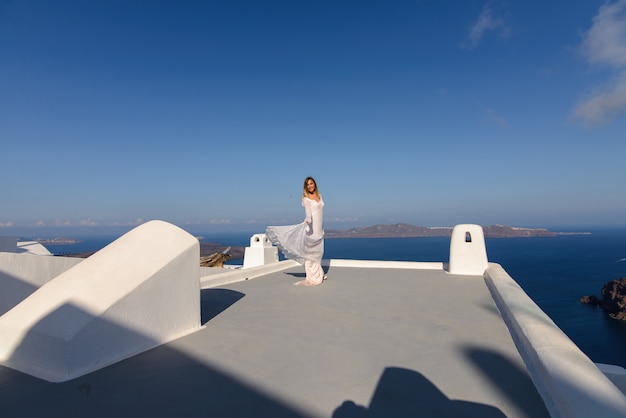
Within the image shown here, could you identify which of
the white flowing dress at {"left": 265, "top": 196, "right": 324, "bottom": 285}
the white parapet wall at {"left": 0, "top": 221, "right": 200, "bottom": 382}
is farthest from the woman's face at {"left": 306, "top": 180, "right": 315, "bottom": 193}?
the white parapet wall at {"left": 0, "top": 221, "right": 200, "bottom": 382}

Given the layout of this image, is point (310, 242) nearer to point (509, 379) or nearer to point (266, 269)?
point (266, 269)

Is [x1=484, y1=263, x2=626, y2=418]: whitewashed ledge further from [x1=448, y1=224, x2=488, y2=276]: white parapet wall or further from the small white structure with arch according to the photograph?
the small white structure with arch

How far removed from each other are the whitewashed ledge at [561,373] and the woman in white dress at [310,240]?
3.58 metres

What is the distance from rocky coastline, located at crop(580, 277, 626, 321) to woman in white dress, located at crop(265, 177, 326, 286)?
61.4m

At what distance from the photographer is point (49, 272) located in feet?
15.3

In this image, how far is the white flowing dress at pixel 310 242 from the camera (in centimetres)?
643

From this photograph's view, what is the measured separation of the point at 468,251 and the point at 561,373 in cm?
→ 580

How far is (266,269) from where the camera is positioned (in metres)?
8.43

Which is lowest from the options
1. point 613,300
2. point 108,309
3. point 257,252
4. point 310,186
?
point 613,300

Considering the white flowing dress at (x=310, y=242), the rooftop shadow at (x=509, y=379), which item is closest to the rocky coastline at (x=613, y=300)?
the white flowing dress at (x=310, y=242)

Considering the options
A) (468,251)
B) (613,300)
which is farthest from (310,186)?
(613,300)

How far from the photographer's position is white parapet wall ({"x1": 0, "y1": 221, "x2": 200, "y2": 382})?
2.55 m

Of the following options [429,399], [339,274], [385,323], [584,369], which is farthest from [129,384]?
[339,274]

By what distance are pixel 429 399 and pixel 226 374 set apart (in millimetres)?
1477
